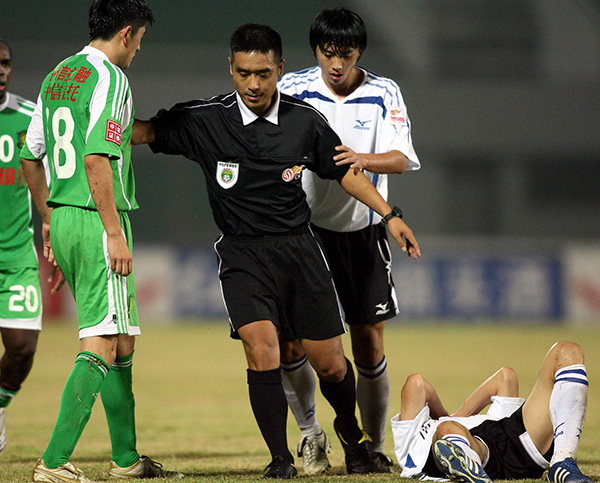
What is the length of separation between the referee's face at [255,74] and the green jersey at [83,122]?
56 cm

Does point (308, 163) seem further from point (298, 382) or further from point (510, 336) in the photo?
point (510, 336)

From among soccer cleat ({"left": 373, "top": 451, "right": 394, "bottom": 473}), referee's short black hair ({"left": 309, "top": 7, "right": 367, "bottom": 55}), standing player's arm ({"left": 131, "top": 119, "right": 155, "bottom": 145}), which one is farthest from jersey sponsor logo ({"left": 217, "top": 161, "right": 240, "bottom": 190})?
soccer cleat ({"left": 373, "top": 451, "right": 394, "bottom": 473})

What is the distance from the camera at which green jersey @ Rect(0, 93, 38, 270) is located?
602cm

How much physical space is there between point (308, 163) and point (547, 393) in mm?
1659

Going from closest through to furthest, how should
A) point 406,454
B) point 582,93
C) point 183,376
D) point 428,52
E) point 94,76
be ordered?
point 94,76
point 406,454
point 183,376
point 582,93
point 428,52

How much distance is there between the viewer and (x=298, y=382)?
554 cm

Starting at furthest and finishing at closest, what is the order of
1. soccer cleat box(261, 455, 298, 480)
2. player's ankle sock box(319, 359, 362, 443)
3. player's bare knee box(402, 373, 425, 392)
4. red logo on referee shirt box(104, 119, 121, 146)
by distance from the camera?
player's ankle sock box(319, 359, 362, 443), player's bare knee box(402, 373, 425, 392), soccer cleat box(261, 455, 298, 480), red logo on referee shirt box(104, 119, 121, 146)

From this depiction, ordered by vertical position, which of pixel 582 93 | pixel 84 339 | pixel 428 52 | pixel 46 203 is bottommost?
pixel 84 339

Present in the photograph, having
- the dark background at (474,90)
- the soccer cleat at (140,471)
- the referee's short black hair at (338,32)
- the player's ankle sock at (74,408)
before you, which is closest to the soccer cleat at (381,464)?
the soccer cleat at (140,471)

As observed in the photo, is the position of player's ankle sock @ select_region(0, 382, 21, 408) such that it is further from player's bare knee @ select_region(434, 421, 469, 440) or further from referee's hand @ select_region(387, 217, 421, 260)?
player's bare knee @ select_region(434, 421, 469, 440)

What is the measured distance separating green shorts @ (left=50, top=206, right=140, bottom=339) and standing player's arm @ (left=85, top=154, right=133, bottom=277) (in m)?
0.08

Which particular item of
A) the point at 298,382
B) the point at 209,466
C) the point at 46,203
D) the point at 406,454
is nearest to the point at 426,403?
the point at 406,454

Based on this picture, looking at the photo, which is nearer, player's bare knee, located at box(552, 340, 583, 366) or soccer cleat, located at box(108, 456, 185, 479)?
player's bare knee, located at box(552, 340, 583, 366)

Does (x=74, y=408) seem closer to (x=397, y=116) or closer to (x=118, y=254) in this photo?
(x=118, y=254)
